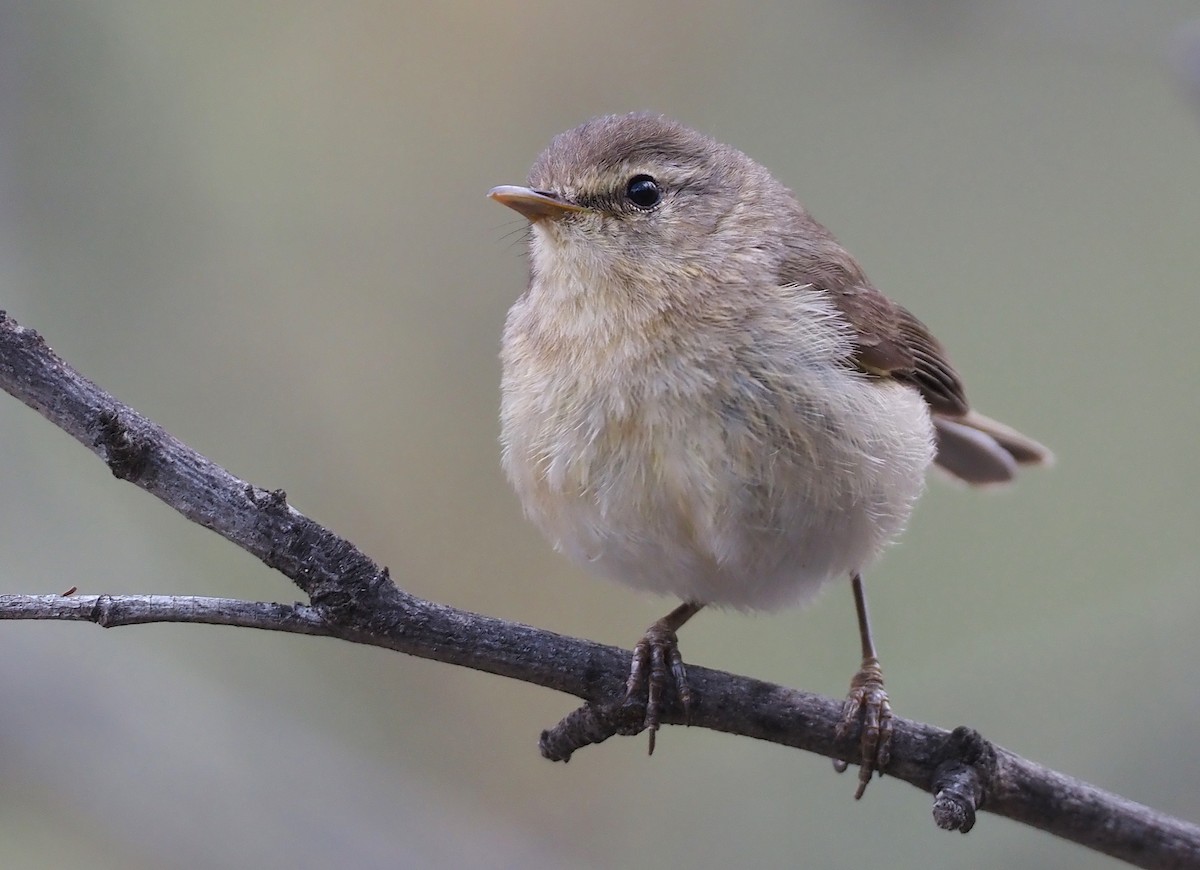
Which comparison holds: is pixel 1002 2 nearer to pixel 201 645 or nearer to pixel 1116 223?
pixel 1116 223

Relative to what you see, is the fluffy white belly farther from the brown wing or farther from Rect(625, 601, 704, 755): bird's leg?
Rect(625, 601, 704, 755): bird's leg

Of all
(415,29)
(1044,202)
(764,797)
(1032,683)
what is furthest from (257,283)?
(1044,202)

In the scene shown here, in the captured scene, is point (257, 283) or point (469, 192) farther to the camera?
point (469, 192)

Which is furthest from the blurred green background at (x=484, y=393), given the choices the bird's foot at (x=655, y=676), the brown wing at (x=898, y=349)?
the bird's foot at (x=655, y=676)

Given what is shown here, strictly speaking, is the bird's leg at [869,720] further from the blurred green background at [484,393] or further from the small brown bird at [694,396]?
the blurred green background at [484,393]

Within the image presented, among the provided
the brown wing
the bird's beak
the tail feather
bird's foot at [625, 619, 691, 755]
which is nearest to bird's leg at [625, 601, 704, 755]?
bird's foot at [625, 619, 691, 755]

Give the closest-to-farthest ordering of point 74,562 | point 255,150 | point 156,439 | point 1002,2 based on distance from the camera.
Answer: point 156,439 → point 74,562 → point 1002,2 → point 255,150
